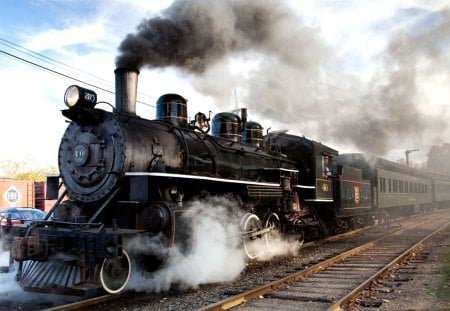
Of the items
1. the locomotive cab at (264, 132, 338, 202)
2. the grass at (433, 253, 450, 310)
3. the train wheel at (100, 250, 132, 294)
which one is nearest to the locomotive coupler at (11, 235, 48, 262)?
the train wheel at (100, 250, 132, 294)

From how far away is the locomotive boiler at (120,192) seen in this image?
575 cm

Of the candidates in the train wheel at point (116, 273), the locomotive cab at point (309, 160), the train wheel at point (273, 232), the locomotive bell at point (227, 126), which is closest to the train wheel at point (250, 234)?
the train wheel at point (273, 232)

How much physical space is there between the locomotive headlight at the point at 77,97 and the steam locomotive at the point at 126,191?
2cm

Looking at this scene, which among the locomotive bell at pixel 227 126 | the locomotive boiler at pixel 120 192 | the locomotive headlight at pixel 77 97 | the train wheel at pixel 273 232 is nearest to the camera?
the locomotive boiler at pixel 120 192

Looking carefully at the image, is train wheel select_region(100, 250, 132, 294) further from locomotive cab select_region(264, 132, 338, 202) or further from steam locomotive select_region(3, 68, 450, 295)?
locomotive cab select_region(264, 132, 338, 202)

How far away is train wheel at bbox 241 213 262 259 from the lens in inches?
341

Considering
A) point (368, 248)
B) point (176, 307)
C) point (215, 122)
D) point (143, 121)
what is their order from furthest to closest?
1. point (368, 248)
2. point (215, 122)
3. point (143, 121)
4. point (176, 307)

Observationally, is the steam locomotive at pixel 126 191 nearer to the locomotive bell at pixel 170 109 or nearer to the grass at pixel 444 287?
the locomotive bell at pixel 170 109

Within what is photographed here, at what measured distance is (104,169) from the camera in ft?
21.8

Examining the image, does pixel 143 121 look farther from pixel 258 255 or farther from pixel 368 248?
pixel 368 248

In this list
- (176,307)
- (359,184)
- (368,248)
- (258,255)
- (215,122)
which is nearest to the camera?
(176,307)

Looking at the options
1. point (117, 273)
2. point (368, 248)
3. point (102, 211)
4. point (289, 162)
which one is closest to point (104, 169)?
point (102, 211)

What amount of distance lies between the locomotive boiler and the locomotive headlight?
0.05 feet

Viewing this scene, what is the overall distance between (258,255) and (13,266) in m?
4.90
